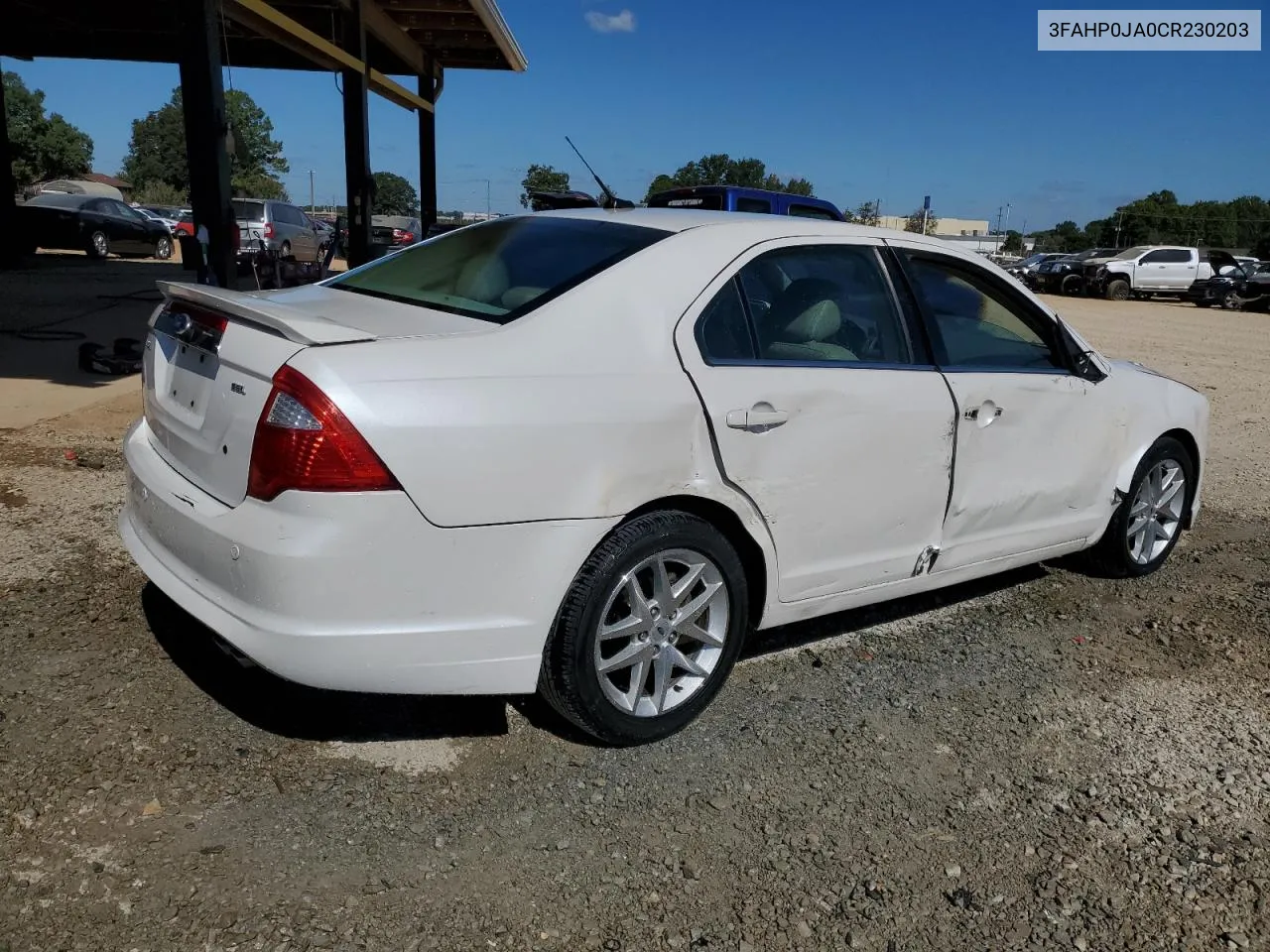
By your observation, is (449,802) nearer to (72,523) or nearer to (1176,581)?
A: (72,523)

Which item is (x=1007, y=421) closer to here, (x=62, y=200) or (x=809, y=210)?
(x=809, y=210)

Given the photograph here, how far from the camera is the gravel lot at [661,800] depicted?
2410mm

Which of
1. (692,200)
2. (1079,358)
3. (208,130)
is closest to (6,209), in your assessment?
(208,130)

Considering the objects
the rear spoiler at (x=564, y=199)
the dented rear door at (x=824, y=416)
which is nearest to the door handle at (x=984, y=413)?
the dented rear door at (x=824, y=416)

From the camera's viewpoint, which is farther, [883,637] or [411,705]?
[883,637]

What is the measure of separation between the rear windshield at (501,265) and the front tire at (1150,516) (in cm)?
271

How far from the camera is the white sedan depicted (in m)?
2.60

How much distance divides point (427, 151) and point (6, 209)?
8272 millimetres

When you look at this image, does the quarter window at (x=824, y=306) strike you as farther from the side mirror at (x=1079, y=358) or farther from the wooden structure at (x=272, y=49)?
the wooden structure at (x=272, y=49)

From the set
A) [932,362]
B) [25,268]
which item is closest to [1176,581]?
[932,362]

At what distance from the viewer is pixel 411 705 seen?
11.0ft

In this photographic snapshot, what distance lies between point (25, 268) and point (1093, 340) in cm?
1956

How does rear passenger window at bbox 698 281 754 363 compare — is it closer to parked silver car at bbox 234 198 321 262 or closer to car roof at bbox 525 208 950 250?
car roof at bbox 525 208 950 250

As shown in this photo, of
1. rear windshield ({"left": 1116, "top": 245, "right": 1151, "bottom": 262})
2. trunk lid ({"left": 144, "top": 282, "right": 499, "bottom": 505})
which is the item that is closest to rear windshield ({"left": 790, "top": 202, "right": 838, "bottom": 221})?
trunk lid ({"left": 144, "top": 282, "right": 499, "bottom": 505})
